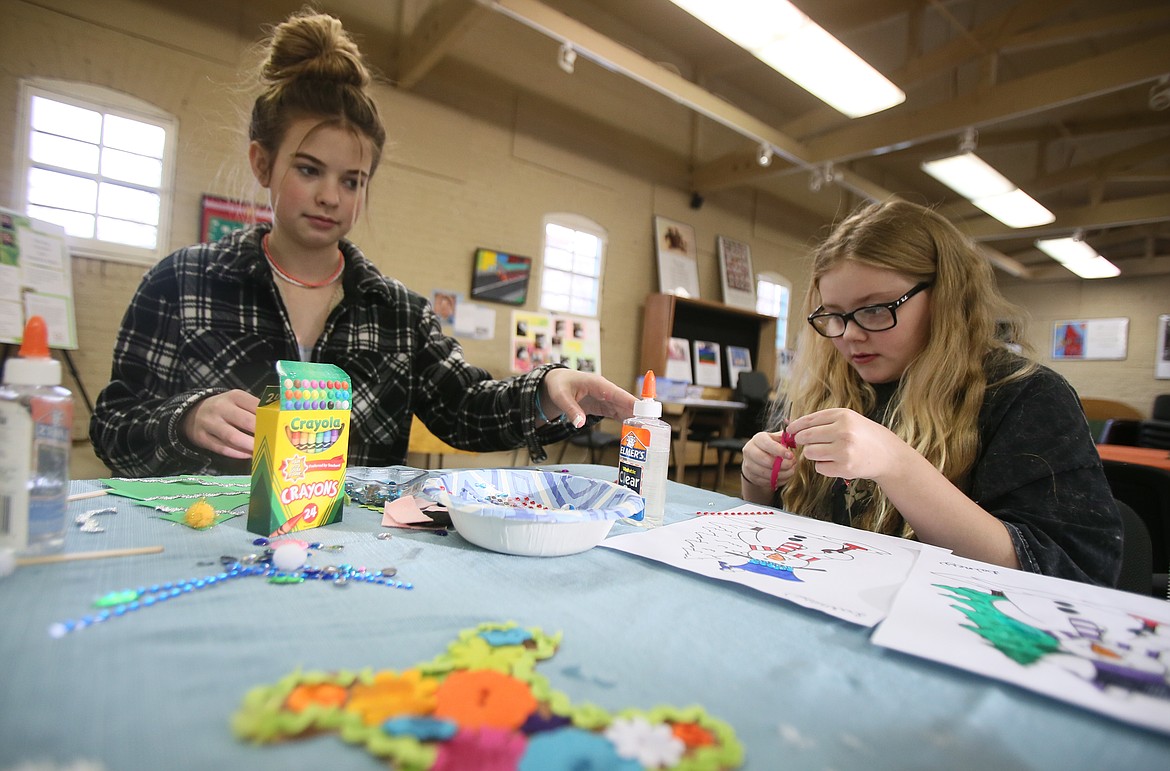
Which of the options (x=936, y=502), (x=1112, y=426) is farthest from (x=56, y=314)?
(x=1112, y=426)

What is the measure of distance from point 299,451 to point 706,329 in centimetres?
497

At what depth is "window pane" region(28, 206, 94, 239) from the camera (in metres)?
2.59

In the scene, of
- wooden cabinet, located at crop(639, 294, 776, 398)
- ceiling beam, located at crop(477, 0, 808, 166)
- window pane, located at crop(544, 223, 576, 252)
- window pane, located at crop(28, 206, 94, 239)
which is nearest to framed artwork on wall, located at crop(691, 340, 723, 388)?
wooden cabinet, located at crop(639, 294, 776, 398)

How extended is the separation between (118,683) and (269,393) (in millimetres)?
396

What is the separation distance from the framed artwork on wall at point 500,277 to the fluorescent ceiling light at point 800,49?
191 cm

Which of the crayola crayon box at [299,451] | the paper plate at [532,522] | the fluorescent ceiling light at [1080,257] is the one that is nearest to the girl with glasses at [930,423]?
the paper plate at [532,522]

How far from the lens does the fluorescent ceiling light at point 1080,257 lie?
6.25m

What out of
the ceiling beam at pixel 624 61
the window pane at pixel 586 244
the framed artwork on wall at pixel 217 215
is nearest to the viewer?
the ceiling beam at pixel 624 61

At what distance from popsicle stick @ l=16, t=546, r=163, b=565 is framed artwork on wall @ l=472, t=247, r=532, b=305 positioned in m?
3.49

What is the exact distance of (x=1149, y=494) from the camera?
1358 millimetres

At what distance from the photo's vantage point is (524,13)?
2.78 metres

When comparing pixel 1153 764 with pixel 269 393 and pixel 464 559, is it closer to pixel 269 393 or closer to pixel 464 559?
pixel 464 559

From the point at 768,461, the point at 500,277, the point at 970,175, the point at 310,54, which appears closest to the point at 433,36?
the point at 500,277

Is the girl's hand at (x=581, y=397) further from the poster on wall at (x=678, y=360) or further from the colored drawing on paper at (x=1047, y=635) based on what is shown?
the poster on wall at (x=678, y=360)
